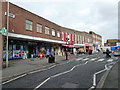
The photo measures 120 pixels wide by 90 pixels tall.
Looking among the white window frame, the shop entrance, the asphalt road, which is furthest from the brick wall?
the asphalt road

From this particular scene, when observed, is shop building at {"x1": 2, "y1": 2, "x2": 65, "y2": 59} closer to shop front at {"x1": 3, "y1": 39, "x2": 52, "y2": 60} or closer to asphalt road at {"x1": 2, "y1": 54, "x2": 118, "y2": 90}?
shop front at {"x1": 3, "y1": 39, "x2": 52, "y2": 60}

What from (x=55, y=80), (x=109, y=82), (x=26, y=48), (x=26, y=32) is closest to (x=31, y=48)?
(x=26, y=48)

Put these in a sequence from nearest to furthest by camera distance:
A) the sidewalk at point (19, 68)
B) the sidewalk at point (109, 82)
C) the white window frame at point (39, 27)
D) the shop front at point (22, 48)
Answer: the sidewalk at point (109, 82)
the sidewalk at point (19, 68)
the shop front at point (22, 48)
the white window frame at point (39, 27)

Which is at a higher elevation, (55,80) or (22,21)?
(22,21)

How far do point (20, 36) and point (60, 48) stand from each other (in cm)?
1542

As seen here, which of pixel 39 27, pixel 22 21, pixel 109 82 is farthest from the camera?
pixel 39 27

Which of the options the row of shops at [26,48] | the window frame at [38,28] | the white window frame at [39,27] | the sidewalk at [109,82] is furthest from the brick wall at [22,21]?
the sidewalk at [109,82]

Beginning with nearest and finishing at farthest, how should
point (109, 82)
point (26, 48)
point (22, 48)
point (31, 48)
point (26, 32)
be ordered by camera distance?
point (109, 82), point (26, 32), point (22, 48), point (26, 48), point (31, 48)

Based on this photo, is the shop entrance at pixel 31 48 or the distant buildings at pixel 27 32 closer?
the distant buildings at pixel 27 32

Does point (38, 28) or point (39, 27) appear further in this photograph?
point (39, 27)

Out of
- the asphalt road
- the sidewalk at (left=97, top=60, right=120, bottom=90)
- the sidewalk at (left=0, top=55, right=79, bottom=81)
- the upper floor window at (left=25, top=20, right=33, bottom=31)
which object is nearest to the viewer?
the sidewalk at (left=97, top=60, right=120, bottom=90)

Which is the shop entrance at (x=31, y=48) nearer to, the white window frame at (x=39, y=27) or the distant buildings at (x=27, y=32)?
the distant buildings at (x=27, y=32)

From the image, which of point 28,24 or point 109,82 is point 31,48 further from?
point 109,82

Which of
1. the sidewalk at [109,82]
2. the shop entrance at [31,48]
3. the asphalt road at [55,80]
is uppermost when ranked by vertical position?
the shop entrance at [31,48]
